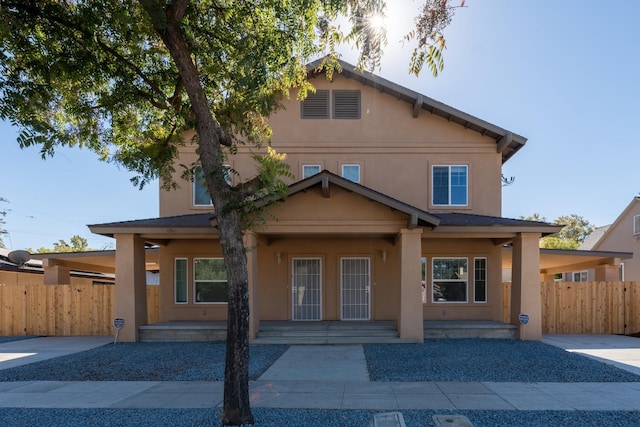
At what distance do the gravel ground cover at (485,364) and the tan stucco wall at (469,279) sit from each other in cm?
250

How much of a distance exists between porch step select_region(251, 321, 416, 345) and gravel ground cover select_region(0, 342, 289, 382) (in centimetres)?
55

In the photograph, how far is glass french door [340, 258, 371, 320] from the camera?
567 inches

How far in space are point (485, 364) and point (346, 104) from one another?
9460 mm

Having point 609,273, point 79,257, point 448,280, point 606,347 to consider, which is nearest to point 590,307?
point 609,273

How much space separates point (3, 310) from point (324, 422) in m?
14.5

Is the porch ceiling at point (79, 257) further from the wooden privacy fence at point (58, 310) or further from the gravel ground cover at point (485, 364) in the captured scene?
the gravel ground cover at point (485, 364)

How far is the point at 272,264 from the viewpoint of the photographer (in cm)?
1463

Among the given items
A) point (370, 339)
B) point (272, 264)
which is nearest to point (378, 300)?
point (370, 339)

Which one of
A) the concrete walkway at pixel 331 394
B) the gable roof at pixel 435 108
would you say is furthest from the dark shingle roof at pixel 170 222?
the gable roof at pixel 435 108

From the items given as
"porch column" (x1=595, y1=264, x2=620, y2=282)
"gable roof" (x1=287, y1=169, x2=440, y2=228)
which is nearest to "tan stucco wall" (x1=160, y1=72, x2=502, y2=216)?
"gable roof" (x1=287, y1=169, x2=440, y2=228)

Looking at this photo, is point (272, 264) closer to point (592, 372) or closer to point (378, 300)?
point (378, 300)

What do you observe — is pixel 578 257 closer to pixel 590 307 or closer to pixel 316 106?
pixel 590 307

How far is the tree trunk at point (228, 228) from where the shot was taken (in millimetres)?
5805

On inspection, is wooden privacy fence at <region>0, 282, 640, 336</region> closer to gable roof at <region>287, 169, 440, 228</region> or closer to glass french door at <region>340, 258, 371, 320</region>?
glass french door at <region>340, 258, 371, 320</region>
